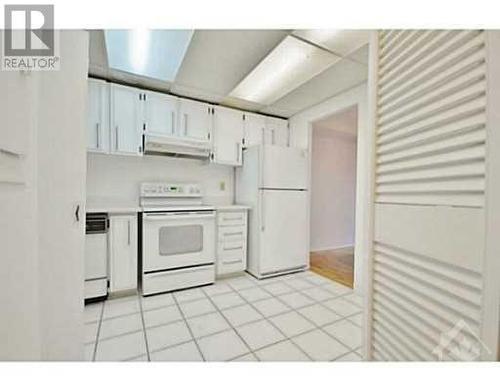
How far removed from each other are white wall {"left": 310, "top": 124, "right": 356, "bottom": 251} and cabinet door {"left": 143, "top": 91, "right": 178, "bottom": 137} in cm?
268

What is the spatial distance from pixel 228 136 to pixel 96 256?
79.1 inches

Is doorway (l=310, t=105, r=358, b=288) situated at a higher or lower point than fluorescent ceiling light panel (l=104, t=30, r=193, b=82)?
lower

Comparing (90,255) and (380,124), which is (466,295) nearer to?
(380,124)

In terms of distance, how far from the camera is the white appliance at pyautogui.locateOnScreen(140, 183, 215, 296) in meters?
2.34

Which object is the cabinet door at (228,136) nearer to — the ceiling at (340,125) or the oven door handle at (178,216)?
the oven door handle at (178,216)

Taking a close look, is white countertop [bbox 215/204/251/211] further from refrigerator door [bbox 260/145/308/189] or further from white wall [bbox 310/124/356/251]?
white wall [bbox 310/124/356/251]

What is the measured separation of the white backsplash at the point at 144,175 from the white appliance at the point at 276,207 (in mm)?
404

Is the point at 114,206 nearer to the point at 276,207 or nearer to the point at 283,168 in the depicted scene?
the point at 276,207

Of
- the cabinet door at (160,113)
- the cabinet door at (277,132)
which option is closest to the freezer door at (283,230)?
the cabinet door at (277,132)

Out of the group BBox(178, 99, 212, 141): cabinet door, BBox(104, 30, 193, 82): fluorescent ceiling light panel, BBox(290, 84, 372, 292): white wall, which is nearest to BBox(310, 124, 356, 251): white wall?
BBox(290, 84, 372, 292): white wall

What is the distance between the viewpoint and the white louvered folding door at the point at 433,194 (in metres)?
0.52

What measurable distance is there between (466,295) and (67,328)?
138 cm

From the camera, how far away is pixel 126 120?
2.53 meters

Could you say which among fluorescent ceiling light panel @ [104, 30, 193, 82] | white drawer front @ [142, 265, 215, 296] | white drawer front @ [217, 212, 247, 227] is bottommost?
white drawer front @ [142, 265, 215, 296]
